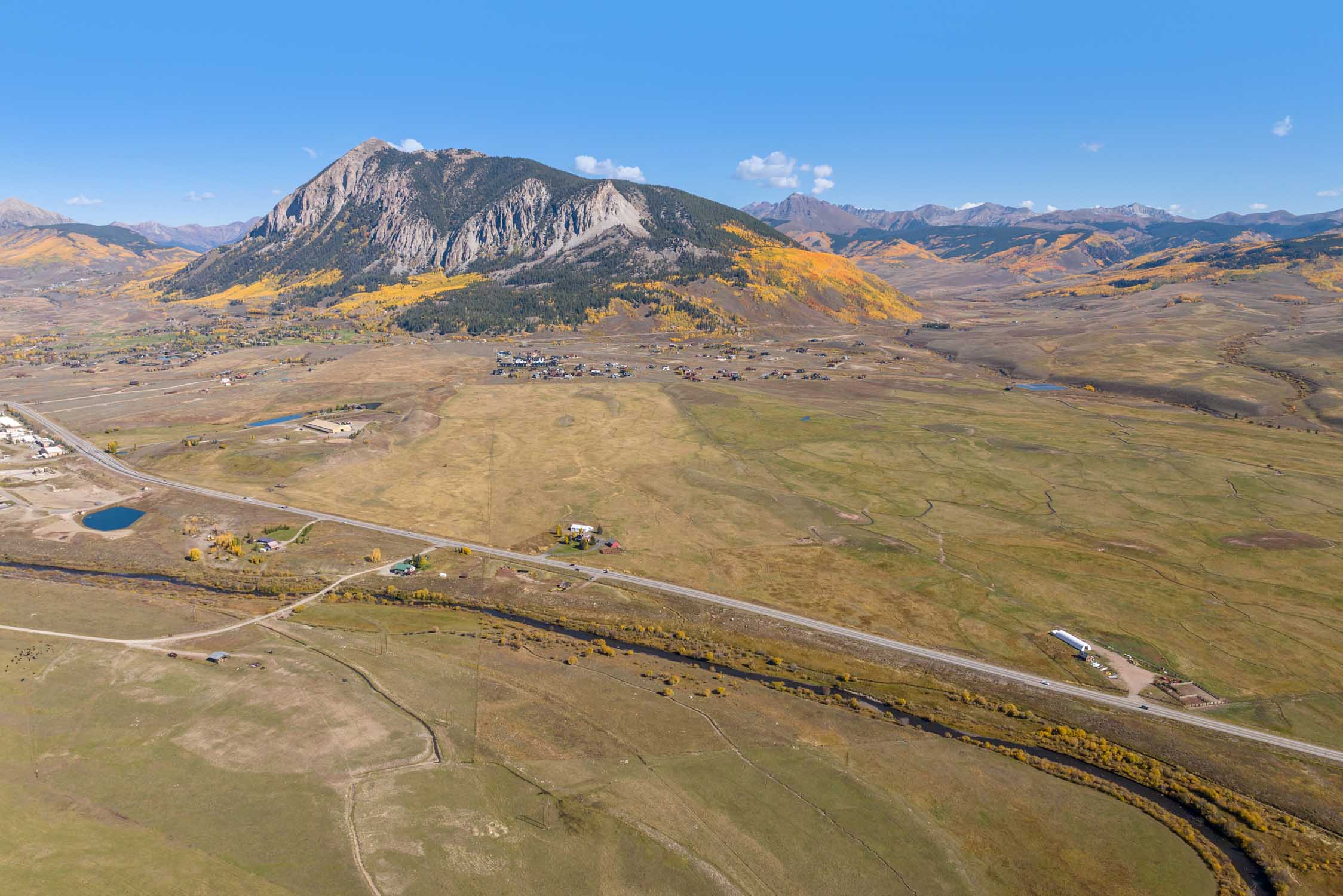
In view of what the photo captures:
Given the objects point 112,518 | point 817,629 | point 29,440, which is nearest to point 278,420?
point 29,440

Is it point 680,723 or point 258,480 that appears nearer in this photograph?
point 680,723

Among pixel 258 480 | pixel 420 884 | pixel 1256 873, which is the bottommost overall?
pixel 1256 873

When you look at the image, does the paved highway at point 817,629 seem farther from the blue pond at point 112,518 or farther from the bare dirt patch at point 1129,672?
the blue pond at point 112,518

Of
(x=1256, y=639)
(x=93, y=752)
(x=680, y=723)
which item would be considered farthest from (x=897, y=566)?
(x=93, y=752)

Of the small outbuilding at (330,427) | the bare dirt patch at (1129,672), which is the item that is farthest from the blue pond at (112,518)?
the bare dirt patch at (1129,672)

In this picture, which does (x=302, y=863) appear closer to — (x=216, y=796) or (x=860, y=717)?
(x=216, y=796)

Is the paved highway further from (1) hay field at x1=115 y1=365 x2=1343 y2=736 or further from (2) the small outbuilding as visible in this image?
(2) the small outbuilding

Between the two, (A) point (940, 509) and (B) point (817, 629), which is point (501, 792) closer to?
(B) point (817, 629)
